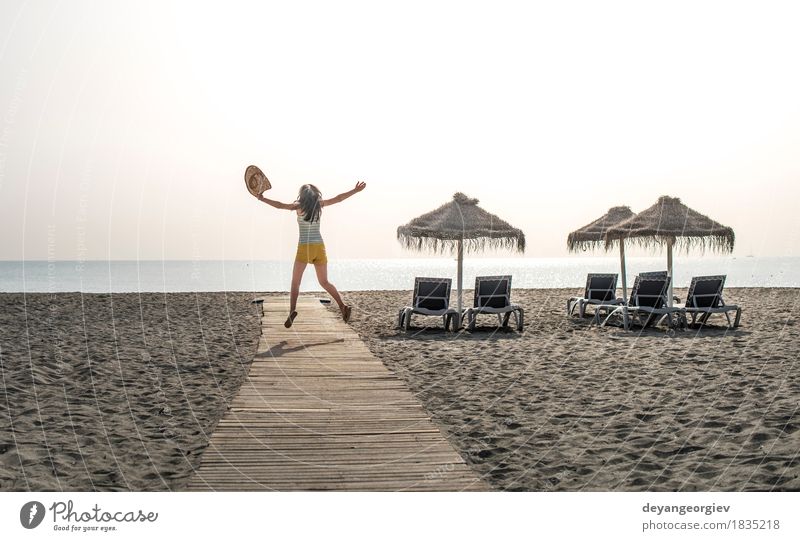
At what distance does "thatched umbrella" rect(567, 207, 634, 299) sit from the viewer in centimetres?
1523

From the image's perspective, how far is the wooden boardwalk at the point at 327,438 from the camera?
3066 mm

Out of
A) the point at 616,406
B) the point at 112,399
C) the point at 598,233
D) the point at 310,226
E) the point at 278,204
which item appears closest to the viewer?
the point at 616,406

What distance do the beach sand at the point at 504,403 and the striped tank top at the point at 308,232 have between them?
1.54 m

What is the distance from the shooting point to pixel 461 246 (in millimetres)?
12805

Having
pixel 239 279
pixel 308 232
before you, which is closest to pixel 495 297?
pixel 308 232

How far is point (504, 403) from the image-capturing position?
5.31 m

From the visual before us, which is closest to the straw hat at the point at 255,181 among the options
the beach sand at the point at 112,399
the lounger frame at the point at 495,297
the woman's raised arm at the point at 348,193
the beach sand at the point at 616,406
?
the woman's raised arm at the point at 348,193

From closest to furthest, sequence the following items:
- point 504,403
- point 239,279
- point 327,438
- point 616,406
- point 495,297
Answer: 1. point 327,438
2. point 616,406
3. point 504,403
4. point 495,297
5. point 239,279

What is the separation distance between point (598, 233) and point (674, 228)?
329cm

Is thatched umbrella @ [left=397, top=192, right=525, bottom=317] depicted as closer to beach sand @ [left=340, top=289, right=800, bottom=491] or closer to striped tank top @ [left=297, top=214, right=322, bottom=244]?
beach sand @ [left=340, top=289, right=800, bottom=491]

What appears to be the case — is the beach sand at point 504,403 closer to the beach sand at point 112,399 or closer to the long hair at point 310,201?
the beach sand at point 112,399

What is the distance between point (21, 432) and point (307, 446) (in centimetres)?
220

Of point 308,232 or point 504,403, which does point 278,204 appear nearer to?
point 308,232
